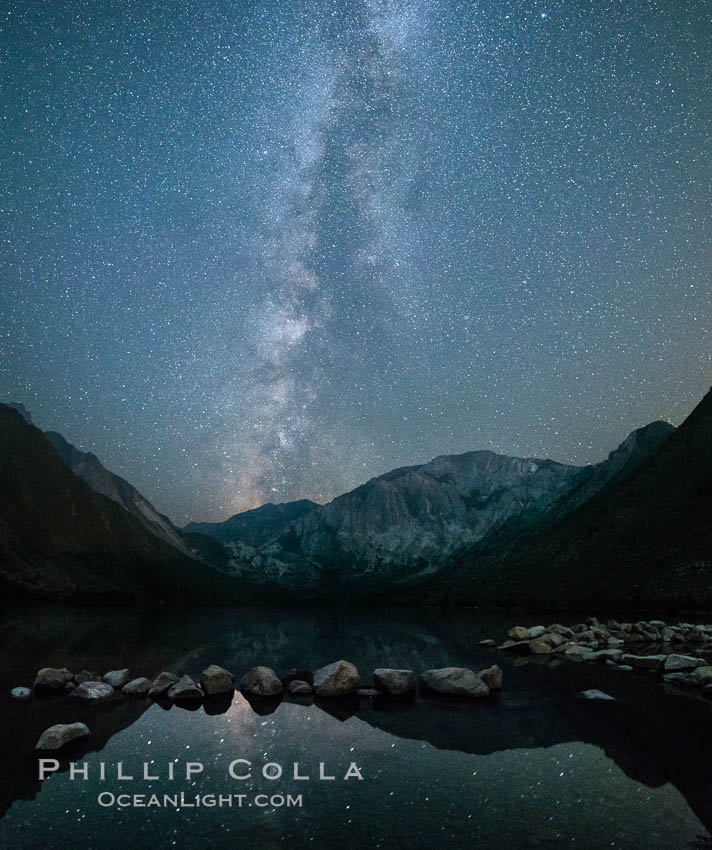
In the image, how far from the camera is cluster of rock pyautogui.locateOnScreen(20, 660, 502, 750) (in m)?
23.0

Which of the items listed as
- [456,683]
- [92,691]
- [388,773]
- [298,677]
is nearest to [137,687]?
[92,691]

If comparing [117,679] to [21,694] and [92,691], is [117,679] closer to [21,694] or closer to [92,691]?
[92,691]

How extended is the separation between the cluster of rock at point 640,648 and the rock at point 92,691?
29632 mm

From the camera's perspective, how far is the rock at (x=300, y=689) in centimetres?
2408

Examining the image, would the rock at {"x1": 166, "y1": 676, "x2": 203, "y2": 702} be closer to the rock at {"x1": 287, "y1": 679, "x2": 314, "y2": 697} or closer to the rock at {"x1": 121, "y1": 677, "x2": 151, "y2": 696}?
the rock at {"x1": 121, "y1": 677, "x2": 151, "y2": 696}

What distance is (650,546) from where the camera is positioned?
149m

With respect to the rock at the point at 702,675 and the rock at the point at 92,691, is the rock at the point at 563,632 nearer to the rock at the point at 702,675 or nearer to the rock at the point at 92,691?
the rock at the point at 702,675

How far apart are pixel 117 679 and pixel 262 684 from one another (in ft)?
25.8

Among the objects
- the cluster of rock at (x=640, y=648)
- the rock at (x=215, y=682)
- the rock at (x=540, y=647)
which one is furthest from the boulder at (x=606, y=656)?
the rock at (x=215, y=682)

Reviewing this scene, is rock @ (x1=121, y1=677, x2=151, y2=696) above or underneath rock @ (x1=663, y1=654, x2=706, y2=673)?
above

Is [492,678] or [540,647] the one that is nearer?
[492,678]

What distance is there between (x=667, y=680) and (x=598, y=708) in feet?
33.2

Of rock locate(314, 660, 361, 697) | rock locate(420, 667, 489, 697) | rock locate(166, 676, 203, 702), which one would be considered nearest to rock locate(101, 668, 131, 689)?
rock locate(166, 676, 203, 702)

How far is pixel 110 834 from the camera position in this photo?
9.98 meters
